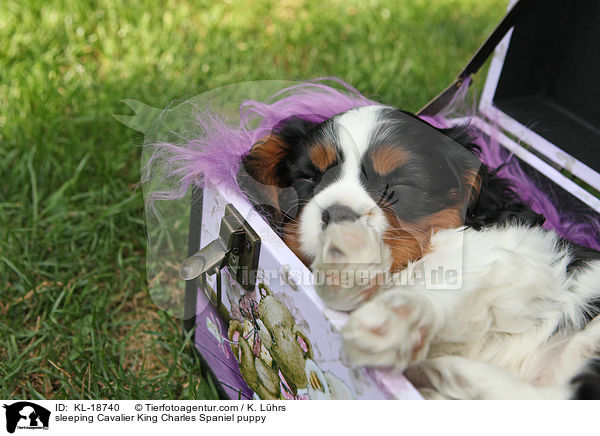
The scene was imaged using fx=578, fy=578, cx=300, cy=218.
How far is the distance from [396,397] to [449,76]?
280 centimetres

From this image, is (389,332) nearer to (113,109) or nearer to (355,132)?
(355,132)

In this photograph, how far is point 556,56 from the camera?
2170mm

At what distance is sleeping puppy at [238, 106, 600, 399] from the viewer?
1.15 m

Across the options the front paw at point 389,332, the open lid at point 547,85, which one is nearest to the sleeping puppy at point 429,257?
the front paw at point 389,332

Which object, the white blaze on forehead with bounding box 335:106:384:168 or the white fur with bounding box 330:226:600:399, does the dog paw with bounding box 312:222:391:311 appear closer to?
the white fur with bounding box 330:226:600:399

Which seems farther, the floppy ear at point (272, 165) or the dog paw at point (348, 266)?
the floppy ear at point (272, 165)

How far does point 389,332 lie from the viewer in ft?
3.55

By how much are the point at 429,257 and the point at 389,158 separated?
0.82 feet

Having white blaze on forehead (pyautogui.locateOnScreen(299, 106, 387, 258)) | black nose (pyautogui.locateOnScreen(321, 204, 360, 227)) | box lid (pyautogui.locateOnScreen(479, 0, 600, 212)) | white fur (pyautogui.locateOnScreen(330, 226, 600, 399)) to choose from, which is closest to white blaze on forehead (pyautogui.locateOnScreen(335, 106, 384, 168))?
white blaze on forehead (pyautogui.locateOnScreen(299, 106, 387, 258))

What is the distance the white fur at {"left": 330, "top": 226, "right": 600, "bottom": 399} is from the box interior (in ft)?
2.47

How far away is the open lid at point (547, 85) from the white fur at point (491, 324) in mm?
578
